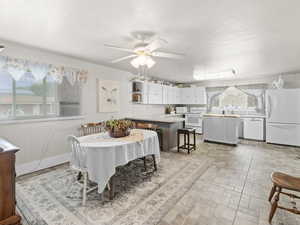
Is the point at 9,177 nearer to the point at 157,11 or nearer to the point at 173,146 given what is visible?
the point at 157,11

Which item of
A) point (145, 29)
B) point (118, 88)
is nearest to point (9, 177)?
point (145, 29)

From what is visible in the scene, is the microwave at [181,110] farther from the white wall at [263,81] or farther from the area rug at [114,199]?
the area rug at [114,199]

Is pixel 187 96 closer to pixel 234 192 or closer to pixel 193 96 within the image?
pixel 193 96

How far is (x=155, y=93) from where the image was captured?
592 centimetres

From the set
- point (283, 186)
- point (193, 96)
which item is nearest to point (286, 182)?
point (283, 186)

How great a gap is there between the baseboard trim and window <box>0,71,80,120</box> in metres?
0.91

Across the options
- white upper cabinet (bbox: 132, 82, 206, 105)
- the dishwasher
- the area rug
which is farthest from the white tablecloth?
the dishwasher

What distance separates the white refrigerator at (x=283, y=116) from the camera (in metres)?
4.72

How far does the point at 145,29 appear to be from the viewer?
2.20 meters

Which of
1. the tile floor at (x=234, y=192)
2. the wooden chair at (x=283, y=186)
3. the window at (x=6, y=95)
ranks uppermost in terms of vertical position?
the window at (x=6, y=95)

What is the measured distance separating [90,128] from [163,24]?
9.32ft

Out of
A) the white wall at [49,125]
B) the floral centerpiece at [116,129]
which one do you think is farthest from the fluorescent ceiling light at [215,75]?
the floral centerpiece at [116,129]

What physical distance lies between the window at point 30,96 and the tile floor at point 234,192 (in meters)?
3.06

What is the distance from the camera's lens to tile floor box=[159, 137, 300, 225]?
1.86m
